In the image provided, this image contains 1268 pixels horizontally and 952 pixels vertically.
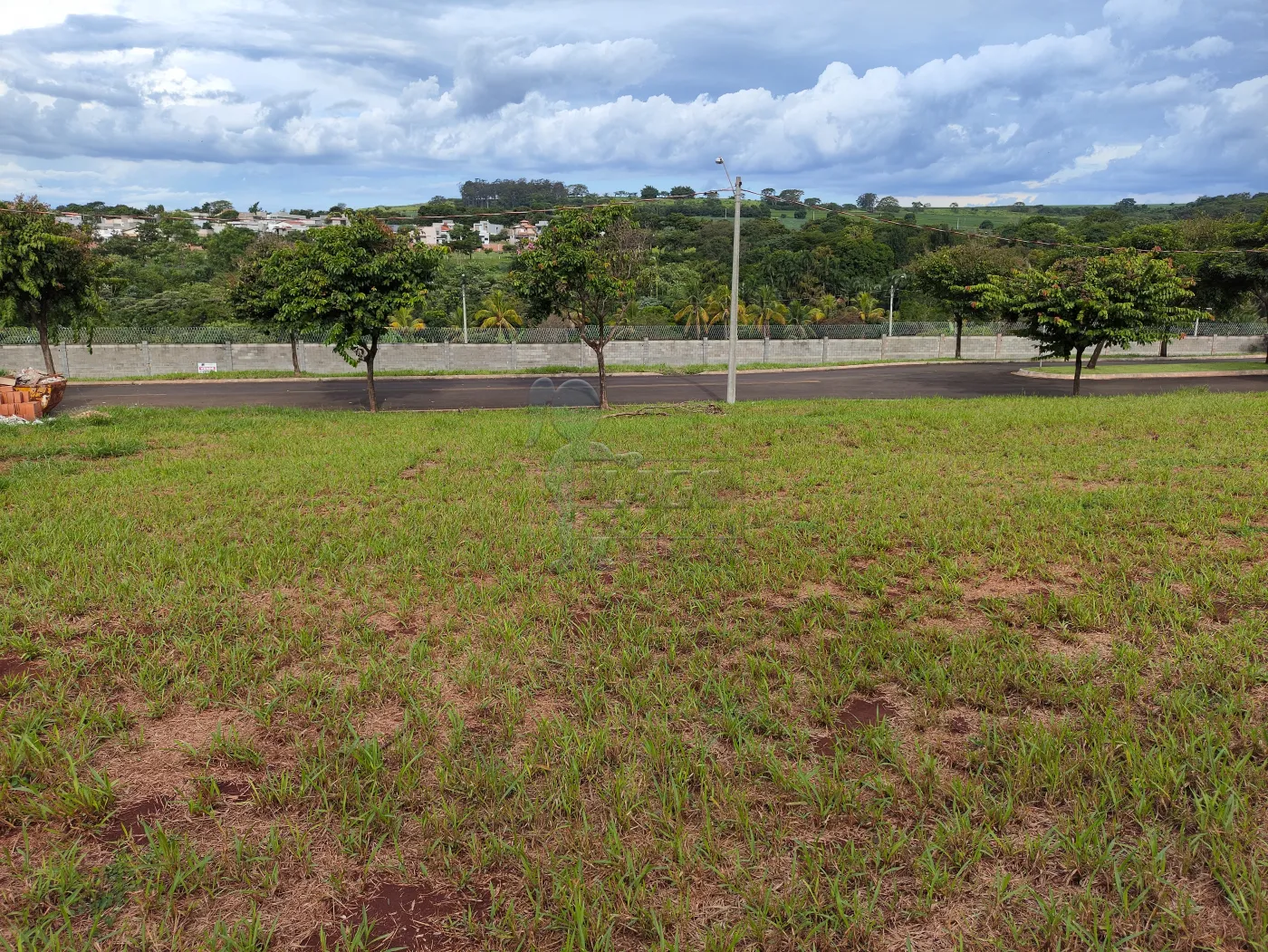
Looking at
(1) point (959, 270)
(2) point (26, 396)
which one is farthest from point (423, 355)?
(1) point (959, 270)

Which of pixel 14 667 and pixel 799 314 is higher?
pixel 799 314

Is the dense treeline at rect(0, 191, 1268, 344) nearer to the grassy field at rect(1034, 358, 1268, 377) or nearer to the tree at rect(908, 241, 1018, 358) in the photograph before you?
the tree at rect(908, 241, 1018, 358)

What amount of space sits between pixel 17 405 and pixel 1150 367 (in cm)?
3663

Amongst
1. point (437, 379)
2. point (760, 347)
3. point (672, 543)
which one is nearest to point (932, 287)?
point (760, 347)

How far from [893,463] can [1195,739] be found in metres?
6.26

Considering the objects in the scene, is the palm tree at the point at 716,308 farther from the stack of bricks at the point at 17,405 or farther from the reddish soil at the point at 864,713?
the reddish soil at the point at 864,713

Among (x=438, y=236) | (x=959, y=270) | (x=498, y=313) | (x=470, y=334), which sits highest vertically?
(x=438, y=236)

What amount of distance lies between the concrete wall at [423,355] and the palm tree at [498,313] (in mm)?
10195

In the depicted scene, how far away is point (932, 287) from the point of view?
3891 centimetres

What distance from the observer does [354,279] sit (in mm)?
15734

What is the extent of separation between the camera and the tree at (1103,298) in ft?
61.1

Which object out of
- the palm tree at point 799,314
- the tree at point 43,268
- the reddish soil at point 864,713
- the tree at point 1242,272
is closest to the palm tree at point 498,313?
the palm tree at point 799,314

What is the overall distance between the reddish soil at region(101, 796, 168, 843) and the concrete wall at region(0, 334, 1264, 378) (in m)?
31.5

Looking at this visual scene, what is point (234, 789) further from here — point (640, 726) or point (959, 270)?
point (959, 270)
